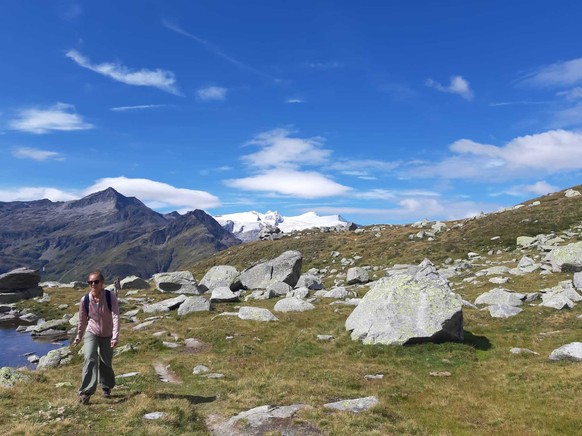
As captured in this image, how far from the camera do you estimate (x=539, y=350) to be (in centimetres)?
2427

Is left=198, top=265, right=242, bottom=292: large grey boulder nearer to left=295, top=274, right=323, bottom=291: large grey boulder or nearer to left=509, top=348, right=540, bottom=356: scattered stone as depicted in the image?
left=295, top=274, right=323, bottom=291: large grey boulder

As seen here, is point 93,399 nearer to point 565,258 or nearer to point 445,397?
point 445,397

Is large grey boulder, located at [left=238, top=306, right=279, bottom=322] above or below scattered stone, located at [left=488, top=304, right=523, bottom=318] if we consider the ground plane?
below

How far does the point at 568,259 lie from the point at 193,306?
1588 inches

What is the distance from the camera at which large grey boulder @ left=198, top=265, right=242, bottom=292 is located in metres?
62.5

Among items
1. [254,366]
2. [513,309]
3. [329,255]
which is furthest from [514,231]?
[254,366]

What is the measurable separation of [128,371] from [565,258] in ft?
145

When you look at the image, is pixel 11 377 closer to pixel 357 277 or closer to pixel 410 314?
pixel 410 314

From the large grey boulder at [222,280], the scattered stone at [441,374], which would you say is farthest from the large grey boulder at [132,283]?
the scattered stone at [441,374]

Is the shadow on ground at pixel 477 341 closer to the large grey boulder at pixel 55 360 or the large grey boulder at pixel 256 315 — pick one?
the large grey boulder at pixel 256 315

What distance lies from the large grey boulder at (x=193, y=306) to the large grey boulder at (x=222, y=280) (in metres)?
17.8

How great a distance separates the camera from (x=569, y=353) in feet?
70.6

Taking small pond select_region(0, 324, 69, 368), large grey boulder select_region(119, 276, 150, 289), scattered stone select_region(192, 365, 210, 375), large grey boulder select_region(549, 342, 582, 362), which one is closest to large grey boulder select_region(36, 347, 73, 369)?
small pond select_region(0, 324, 69, 368)

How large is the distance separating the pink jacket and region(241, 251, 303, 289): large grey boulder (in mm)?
41675
